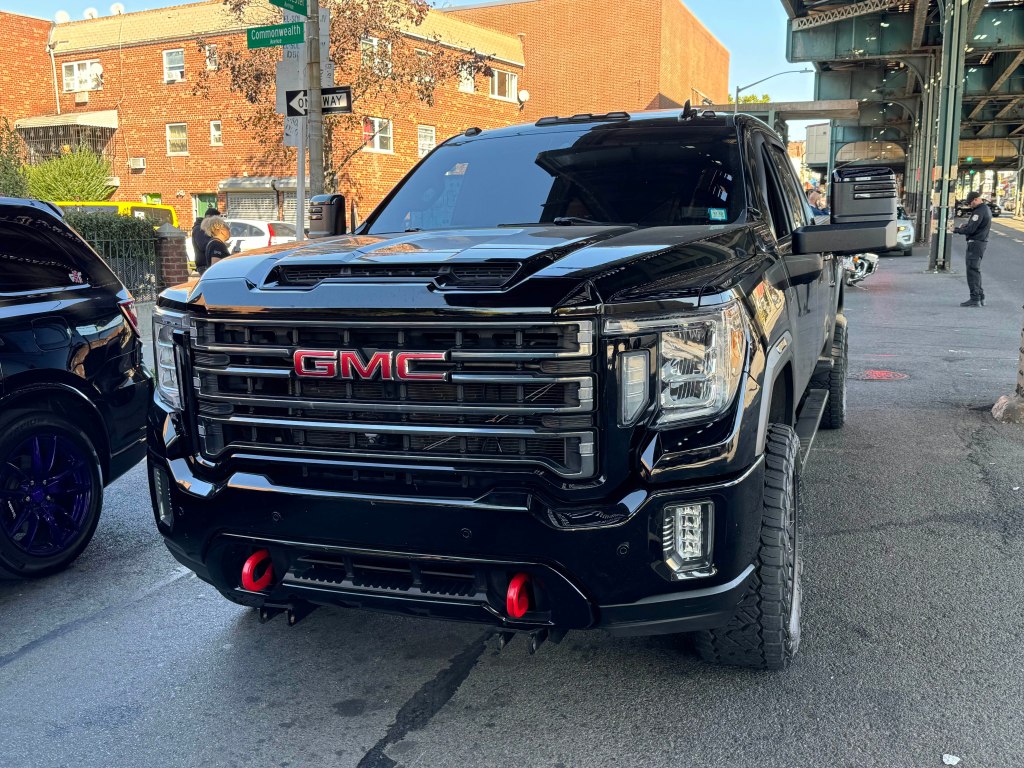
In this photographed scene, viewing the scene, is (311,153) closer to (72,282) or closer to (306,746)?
(72,282)

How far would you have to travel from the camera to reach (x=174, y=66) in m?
35.4

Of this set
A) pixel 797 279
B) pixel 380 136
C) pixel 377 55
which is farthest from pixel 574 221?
pixel 380 136

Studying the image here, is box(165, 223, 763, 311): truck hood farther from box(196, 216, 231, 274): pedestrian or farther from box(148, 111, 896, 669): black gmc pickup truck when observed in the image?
box(196, 216, 231, 274): pedestrian

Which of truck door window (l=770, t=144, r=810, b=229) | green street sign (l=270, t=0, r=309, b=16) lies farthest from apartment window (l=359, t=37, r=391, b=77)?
truck door window (l=770, t=144, r=810, b=229)

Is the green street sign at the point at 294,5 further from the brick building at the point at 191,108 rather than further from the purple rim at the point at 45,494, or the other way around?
the brick building at the point at 191,108

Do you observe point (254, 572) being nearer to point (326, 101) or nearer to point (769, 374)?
point (769, 374)

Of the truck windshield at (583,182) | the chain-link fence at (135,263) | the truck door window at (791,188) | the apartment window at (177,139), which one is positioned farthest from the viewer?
the apartment window at (177,139)

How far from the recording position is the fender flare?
2.97m

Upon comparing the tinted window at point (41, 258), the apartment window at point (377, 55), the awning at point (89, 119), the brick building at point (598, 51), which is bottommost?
the tinted window at point (41, 258)

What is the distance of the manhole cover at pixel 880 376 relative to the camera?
9492 millimetres

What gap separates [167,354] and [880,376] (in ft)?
26.1

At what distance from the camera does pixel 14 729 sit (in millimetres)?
3248

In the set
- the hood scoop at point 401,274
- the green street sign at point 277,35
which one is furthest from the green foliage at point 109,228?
the hood scoop at point 401,274

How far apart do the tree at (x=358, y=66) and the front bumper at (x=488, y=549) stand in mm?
24683
